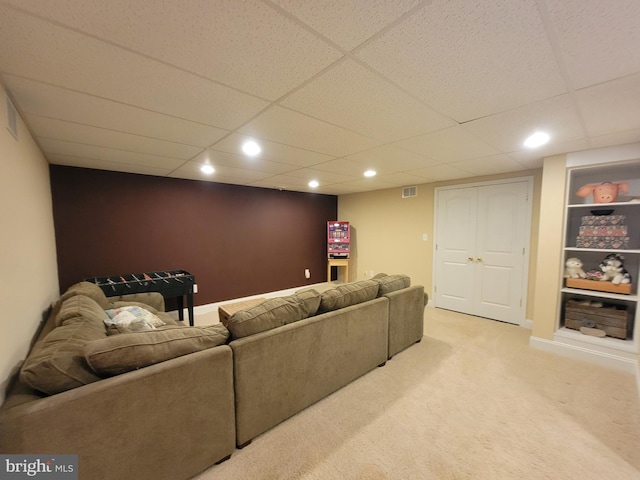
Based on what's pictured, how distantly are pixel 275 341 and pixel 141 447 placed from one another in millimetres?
830

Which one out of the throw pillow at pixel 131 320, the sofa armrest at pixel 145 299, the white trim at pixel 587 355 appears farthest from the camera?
the sofa armrest at pixel 145 299

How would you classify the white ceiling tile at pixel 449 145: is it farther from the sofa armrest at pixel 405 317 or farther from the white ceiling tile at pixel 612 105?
the sofa armrest at pixel 405 317

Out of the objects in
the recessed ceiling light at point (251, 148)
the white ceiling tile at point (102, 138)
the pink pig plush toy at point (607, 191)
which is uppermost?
the recessed ceiling light at point (251, 148)

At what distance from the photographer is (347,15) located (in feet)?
3.17

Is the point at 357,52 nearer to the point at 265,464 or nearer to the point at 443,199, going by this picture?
the point at 265,464

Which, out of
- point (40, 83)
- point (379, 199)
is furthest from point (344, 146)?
point (379, 199)

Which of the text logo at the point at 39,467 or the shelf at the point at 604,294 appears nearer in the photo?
the text logo at the point at 39,467

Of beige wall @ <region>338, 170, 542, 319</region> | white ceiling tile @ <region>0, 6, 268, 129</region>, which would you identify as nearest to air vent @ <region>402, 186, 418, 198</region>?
beige wall @ <region>338, 170, 542, 319</region>

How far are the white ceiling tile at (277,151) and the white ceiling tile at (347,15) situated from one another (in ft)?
4.52

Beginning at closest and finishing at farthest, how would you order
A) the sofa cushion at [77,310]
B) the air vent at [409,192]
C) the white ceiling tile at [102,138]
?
the sofa cushion at [77,310] < the white ceiling tile at [102,138] < the air vent at [409,192]

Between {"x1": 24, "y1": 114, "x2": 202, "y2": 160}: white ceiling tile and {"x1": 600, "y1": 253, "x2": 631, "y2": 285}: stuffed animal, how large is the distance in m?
4.44

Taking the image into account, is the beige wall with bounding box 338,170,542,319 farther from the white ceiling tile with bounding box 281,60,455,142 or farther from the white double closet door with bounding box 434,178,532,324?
the white ceiling tile with bounding box 281,60,455,142

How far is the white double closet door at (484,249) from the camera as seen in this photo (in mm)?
3711

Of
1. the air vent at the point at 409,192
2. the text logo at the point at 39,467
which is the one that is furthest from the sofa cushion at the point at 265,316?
the air vent at the point at 409,192
